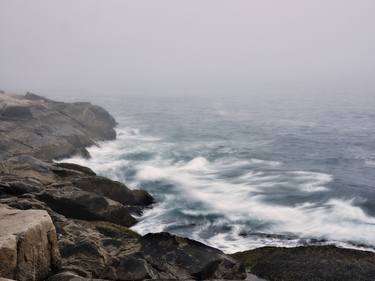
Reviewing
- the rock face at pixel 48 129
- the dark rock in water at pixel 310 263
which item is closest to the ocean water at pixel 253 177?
the rock face at pixel 48 129

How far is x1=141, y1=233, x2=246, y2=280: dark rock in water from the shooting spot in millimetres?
16781

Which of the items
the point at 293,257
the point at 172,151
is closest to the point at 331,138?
the point at 172,151

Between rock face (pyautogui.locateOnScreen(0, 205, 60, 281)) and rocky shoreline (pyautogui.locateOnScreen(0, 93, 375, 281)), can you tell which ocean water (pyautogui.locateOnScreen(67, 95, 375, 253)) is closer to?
rocky shoreline (pyautogui.locateOnScreen(0, 93, 375, 281))

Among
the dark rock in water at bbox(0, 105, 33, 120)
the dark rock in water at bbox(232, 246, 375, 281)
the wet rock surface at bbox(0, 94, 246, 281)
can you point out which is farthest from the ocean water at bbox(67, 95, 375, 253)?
the dark rock in water at bbox(0, 105, 33, 120)

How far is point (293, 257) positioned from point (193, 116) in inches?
2964

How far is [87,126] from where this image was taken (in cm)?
6234

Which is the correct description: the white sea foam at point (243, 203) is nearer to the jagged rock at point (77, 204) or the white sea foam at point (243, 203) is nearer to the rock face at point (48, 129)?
the jagged rock at point (77, 204)

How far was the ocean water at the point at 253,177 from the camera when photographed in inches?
1050

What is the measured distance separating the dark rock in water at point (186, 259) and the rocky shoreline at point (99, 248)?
42mm

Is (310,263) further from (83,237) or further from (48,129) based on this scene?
(48,129)

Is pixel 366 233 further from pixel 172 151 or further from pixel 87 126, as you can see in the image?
pixel 87 126

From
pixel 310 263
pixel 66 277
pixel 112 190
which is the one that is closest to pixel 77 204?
pixel 112 190

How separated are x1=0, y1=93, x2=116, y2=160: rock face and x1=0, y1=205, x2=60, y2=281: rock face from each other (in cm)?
2427

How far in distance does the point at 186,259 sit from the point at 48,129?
121 feet
